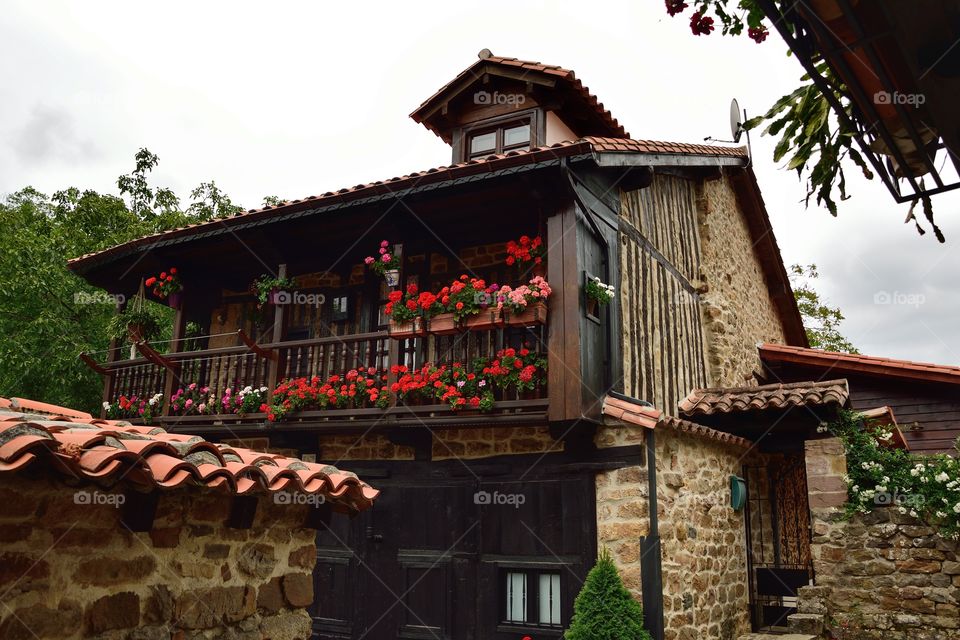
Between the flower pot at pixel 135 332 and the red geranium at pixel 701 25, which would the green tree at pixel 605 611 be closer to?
the red geranium at pixel 701 25

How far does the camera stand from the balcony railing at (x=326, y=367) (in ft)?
25.7

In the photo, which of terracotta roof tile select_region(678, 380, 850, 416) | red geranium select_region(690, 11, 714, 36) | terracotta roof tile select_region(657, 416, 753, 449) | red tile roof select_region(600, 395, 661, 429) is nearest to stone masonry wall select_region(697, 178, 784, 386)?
terracotta roof tile select_region(678, 380, 850, 416)

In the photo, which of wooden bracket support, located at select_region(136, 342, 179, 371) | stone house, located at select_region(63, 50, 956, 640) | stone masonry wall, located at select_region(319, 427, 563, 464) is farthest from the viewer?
wooden bracket support, located at select_region(136, 342, 179, 371)

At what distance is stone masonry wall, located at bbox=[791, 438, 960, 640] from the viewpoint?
7.36m

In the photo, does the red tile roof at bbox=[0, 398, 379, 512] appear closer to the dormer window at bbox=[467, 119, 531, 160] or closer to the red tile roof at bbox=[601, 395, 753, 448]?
the red tile roof at bbox=[601, 395, 753, 448]

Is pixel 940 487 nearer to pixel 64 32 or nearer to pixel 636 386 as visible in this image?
pixel 636 386

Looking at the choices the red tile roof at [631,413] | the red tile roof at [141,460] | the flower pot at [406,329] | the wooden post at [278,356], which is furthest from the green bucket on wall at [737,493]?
the red tile roof at [141,460]

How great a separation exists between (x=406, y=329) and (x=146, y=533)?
14.9ft

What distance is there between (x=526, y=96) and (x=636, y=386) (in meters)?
4.60

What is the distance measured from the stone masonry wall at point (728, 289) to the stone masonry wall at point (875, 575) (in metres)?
3.54

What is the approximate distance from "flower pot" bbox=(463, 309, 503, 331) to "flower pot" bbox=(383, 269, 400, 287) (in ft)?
4.34

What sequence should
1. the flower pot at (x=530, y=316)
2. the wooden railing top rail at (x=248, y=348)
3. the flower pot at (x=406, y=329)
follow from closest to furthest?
the flower pot at (x=530, y=316)
the flower pot at (x=406, y=329)
the wooden railing top rail at (x=248, y=348)

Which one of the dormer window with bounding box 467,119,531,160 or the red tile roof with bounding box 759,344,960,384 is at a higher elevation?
the dormer window with bounding box 467,119,531,160

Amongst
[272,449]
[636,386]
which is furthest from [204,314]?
[636,386]
